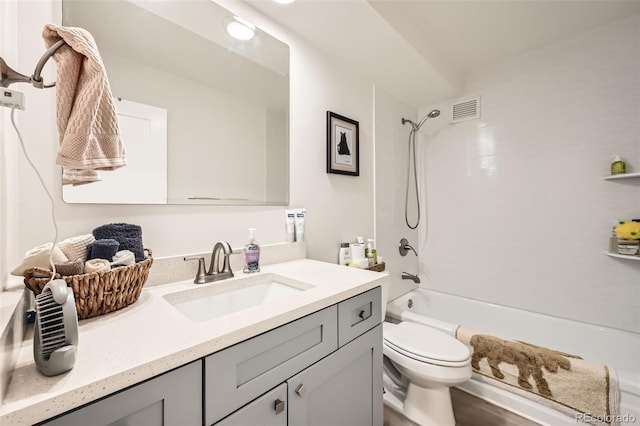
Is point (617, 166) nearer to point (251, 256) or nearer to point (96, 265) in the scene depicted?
point (251, 256)

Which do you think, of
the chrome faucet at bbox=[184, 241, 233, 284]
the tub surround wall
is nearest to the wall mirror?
the chrome faucet at bbox=[184, 241, 233, 284]

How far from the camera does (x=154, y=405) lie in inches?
18.6

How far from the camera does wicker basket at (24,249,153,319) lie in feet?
1.86

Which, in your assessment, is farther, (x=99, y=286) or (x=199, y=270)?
(x=199, y=270)

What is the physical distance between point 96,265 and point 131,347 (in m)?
0.28

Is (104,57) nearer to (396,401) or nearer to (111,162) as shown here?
(111,162)

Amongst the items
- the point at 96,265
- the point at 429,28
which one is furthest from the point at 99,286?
the point at 429,28

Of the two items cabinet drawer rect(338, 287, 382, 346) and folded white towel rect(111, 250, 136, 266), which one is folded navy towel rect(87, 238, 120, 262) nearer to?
folded white towel rect(111, 250, 136, 266)

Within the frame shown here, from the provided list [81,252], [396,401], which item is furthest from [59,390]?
[396,401]

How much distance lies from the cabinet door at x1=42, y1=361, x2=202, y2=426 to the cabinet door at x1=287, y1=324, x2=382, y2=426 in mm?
268

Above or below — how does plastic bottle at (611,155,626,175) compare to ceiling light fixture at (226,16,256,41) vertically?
below

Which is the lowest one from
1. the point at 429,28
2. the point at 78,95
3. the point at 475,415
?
the point at 475,415

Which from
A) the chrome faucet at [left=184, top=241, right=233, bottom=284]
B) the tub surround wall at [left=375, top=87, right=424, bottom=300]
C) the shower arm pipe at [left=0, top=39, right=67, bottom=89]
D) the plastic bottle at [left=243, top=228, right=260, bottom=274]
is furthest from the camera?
the tub surround wall at [left=375, top=87, right=424, bottom=300]

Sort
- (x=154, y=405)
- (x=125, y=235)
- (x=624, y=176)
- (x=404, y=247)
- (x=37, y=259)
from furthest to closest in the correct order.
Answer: (x=404, y=247), (x=624, y=176), (x=125, y=235), (x=37, y=259), (x=154, y=405)
